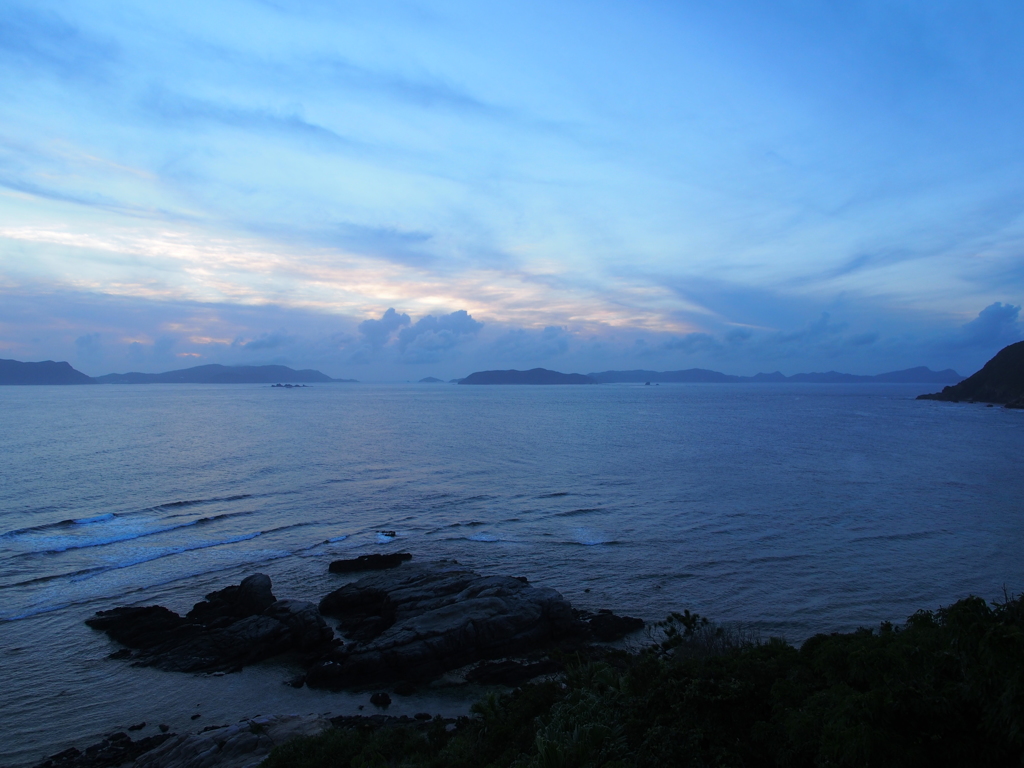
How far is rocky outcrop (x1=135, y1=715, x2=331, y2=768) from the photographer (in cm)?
1478

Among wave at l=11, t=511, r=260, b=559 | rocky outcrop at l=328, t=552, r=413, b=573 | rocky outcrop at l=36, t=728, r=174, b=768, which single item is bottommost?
rocky outcrop at l=36, t=728, r=174, b=768

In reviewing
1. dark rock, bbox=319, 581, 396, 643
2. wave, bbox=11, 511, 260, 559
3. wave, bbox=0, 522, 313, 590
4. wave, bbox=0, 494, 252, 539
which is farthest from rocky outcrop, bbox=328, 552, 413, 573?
wave, bbox=0, 494, 252, 539

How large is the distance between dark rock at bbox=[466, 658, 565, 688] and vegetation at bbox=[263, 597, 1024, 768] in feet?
11.6

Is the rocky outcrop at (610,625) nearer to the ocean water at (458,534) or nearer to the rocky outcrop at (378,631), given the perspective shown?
the rocky outcrop at (378,631)

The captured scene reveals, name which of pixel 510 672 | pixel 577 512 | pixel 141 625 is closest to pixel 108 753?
pixel 141 625

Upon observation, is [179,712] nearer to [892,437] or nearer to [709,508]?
[709,508]

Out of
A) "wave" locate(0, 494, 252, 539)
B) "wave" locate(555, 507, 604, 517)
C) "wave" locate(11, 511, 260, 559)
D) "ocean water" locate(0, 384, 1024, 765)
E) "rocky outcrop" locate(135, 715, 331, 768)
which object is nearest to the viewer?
"rocky outcrop" locate(135, 715, 331, 768)

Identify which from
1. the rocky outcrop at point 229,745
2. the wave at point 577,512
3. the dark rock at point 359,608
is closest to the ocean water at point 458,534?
the wave at point 577,512

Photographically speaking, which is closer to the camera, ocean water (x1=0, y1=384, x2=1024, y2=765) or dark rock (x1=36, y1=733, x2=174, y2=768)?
dark rock (x1=36, y1=733, x2=174, y2=768)

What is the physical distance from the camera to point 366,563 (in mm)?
30797

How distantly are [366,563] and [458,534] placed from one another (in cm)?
738

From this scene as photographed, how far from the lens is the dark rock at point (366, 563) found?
30469 mm

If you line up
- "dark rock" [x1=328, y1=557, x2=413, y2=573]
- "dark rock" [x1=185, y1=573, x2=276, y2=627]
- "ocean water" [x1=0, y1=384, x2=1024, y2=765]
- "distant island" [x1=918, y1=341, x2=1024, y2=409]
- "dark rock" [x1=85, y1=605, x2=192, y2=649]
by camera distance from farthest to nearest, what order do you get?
"distant island" [x1=918, y1=341, x2=1024, y2=409], "dark rock" [x1=328, y1=557, x2=413, y2=573], "dark rock" [x1=185, y1=573, x2=276, y2=627], "dark rock" [x1=85, y1=605, x2=192, y2=649], "ocean water" [x1=0, y1=384, x2=1024, y2=765]

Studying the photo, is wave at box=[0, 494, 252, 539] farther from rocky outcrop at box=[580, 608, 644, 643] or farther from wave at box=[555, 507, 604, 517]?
rocky outcrop at box=[580, 608, 644, 643]
